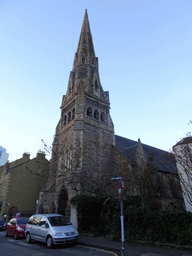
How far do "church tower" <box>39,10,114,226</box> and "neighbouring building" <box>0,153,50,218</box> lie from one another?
5013 mm

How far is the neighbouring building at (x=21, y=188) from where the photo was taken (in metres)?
27.5

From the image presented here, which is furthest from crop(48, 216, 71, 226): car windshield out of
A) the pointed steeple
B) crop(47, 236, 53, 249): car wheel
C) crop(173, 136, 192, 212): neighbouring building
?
the pointed steeple

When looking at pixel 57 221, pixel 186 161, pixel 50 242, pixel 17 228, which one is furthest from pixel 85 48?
pixel 50 242

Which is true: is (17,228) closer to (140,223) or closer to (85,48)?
(140,223)

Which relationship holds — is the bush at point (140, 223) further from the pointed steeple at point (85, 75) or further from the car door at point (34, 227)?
the pointed steeple at point (85, 75)

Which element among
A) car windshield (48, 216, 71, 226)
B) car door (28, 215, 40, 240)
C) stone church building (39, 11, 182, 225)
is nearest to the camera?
car windshield (48, 216, 71, 226)

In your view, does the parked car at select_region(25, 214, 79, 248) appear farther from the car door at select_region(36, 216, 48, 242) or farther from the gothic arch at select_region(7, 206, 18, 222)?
the gothic arch at select_region(7, 206, 18, 222)

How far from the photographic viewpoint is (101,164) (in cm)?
2255

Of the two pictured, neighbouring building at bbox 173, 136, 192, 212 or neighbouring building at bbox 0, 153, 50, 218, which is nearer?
neighbouring building at bbox 173, 136, 192, 212

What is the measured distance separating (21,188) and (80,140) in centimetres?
1457

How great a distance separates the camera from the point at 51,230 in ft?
31.5

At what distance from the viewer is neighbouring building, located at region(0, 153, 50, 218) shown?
27453 mm

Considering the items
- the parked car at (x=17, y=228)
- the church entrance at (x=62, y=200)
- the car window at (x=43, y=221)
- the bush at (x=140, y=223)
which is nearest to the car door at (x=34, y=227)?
the car window at (x=43, y=221)

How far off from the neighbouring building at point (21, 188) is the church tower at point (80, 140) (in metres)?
5.01
